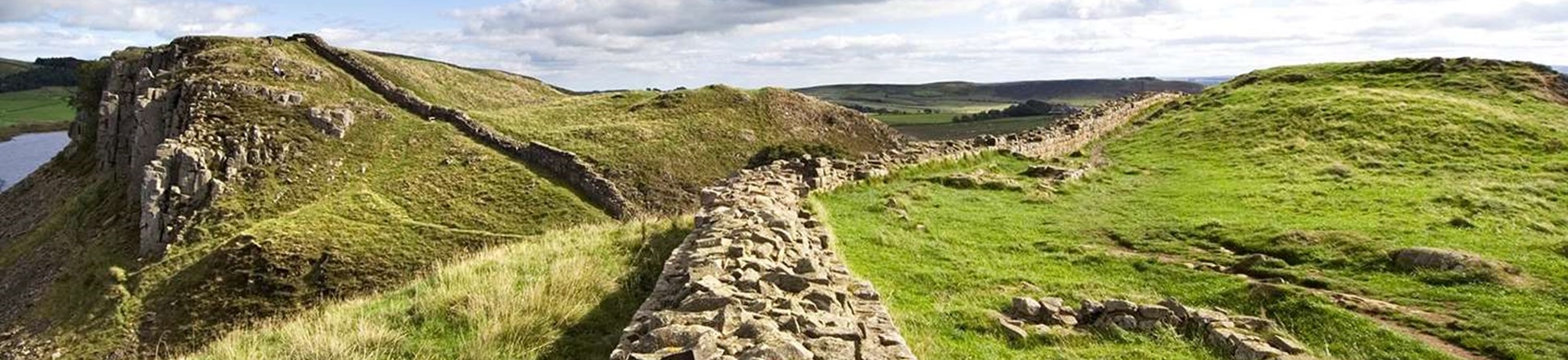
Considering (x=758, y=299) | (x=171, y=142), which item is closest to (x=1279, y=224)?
(x=758, y=299)

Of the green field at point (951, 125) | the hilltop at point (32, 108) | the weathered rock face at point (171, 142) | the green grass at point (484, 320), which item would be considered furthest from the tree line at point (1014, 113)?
the green grass at point (484, 320)

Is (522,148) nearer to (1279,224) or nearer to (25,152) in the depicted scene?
(1279,224)

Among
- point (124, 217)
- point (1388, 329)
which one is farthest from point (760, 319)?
point (124, 217)

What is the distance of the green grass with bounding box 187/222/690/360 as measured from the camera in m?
8.14

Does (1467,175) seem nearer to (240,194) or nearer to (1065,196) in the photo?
(1065,196)

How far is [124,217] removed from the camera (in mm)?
43844

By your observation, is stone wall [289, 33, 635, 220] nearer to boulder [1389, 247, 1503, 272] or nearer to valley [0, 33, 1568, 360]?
valley [0, 33, 1568, 360]

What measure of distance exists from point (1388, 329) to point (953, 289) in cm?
528

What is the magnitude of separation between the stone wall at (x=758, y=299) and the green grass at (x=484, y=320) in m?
0.91

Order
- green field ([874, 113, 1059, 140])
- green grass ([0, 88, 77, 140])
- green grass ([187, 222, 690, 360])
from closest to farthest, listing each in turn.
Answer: green grass ([187, 222, 690, 360])
green field ([874, 113, 1059, 140])
green grass ([0, 88, 77, 140])

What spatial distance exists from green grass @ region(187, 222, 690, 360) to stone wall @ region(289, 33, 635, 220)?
30830mm

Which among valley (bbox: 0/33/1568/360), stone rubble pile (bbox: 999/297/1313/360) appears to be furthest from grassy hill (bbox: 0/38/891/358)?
stone rubble pile (bbox: 999/297/1313/360)

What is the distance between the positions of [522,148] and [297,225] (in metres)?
16.0

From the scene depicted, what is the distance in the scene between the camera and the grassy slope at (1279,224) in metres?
10.3
